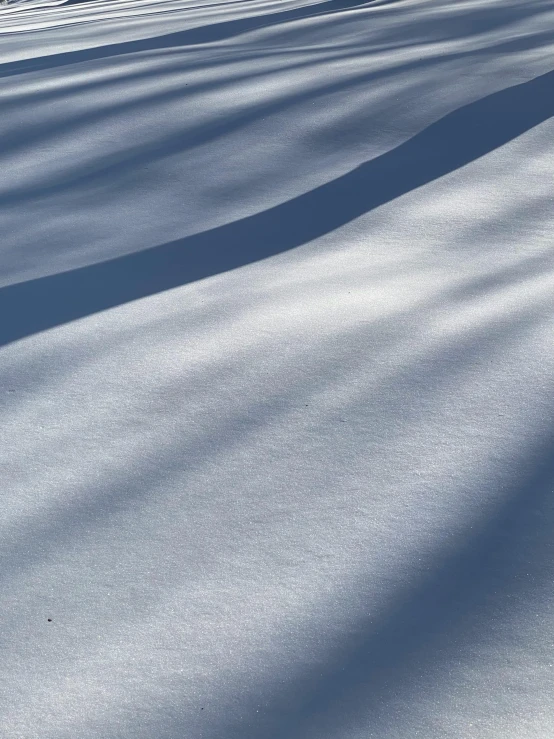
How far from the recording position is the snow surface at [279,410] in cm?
134

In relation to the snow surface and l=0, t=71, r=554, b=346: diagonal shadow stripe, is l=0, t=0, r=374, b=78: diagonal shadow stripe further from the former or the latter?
l=0, t=71, r=554, b=346: diagonal shadow stripe

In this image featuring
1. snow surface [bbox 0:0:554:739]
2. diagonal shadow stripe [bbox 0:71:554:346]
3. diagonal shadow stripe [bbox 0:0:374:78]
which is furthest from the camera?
diagonal shadow stripe [bbox 0:0:374:78]

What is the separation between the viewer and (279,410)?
6.79 ft

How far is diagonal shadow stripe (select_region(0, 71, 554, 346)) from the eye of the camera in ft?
8.73

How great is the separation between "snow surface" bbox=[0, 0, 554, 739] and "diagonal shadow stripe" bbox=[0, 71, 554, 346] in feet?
0.05

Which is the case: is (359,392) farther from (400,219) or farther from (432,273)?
(400,219)

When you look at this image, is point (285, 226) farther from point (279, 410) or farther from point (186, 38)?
point (186, 38)

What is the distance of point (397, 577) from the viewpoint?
153cm

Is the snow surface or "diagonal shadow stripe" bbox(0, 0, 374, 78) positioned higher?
"diagonal shadow stripe" bbox(0, 0, 374, 78)

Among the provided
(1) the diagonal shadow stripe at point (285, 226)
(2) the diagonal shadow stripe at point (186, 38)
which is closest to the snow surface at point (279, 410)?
→ (1) the diagonal shadow stripe at point (285, 226)

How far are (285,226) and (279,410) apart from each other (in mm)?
1236

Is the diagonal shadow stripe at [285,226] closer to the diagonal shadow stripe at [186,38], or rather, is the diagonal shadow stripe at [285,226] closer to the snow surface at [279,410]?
the snow surface at [279,410]

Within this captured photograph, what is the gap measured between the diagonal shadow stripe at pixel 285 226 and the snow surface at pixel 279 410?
0.05ft

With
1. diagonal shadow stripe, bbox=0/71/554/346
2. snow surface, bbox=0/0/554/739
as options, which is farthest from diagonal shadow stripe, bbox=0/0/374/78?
diagonal shadow stripe, bbox=0/71/554/346
